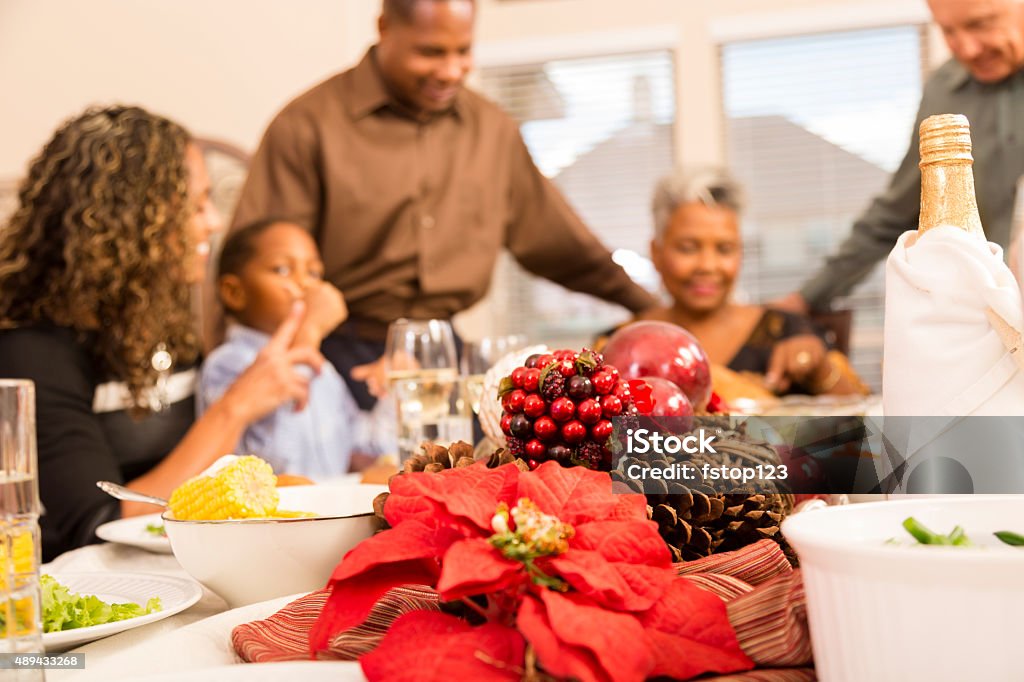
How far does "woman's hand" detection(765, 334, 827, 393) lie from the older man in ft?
1.21

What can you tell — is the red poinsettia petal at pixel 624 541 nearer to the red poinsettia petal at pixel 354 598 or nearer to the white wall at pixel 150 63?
the red poinsettia petal at pixel 354 598

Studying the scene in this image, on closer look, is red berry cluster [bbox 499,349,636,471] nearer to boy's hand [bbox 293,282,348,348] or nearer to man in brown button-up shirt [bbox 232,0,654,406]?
boy's hand [bbox 293,282,348,348]

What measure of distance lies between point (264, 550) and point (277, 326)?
153 cm

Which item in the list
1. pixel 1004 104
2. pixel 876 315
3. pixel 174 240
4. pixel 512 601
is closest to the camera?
pixel 512 601

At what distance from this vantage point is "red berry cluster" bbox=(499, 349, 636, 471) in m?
Result: 0.55

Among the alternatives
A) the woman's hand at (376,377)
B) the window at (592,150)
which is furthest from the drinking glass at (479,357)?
the window at (592,150)

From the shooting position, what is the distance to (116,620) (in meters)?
0.58

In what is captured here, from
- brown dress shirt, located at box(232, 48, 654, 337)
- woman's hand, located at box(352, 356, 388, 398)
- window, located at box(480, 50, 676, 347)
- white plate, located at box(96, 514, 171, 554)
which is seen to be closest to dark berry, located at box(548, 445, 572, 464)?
white plate, located at box(96, 514, 171, 554)

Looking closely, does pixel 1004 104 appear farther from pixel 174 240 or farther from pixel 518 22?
pixel 518 22

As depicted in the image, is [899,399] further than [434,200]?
No

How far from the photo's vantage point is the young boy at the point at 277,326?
1.89m

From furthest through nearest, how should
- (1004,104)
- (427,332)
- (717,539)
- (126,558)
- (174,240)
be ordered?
(1004,104), (174,240), (427,332), (126,558), (717,539)

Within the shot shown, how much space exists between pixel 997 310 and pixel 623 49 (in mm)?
3324

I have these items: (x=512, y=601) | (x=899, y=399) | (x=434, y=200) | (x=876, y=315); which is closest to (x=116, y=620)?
(x=512, y=601)
